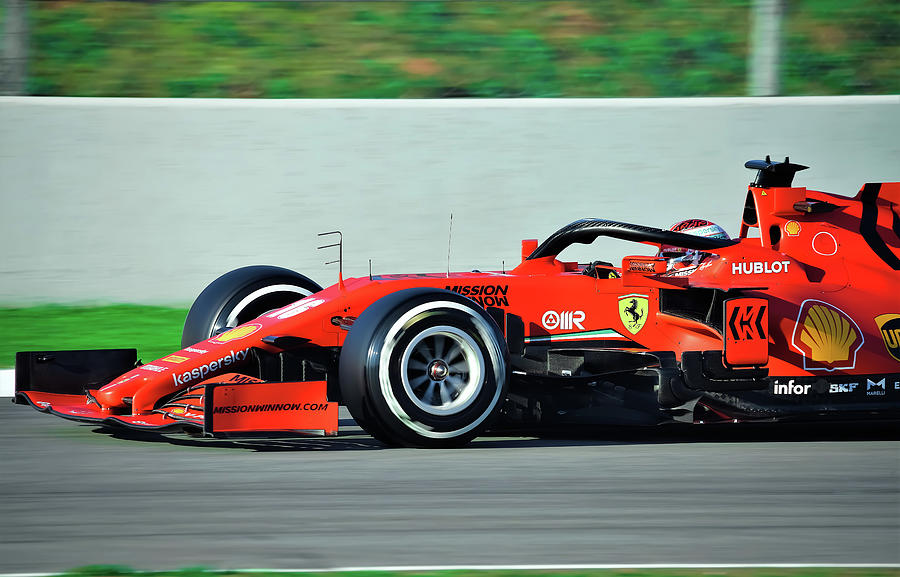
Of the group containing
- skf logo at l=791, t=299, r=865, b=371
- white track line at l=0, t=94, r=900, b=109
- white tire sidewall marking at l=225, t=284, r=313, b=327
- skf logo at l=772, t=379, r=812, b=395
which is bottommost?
skf logo at l=772, t=379, r=812, b=395

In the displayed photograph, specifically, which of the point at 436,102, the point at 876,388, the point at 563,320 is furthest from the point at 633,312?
the point at 436,102

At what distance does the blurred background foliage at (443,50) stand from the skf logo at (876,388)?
7035 mm

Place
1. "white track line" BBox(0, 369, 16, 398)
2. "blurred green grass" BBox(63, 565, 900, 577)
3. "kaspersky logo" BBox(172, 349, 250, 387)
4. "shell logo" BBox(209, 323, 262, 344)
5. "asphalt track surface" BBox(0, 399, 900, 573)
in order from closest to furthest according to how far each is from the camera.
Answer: "blurred green grass" BBox(63, 565, 900, 577) < "asphalt track surface" BBox(0, 399, 900, 573) < "kaspersky logo" BBox(172, 349, 250, 387) < "shell logo" BBox(209, 323, 262, 344) < "white track line" BBox(0, 369, 16, 398)

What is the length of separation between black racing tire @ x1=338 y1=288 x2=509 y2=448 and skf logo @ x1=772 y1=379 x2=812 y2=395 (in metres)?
1.56

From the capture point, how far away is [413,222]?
38.6 feet

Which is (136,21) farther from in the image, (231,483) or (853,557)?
(853,557)

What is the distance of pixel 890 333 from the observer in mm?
6926

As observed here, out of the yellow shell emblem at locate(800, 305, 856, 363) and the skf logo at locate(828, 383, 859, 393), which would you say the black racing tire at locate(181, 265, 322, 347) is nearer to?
the yellow shell emblem at locate(800, 305, 856, 363)

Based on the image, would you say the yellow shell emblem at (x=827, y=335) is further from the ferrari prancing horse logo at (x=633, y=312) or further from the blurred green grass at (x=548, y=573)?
the blurred green grass at (x=548, y=573)

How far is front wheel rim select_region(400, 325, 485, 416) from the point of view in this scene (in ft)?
20.5

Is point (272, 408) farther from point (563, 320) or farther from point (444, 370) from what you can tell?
point (563, 320)

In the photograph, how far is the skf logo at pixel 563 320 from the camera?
6738mm

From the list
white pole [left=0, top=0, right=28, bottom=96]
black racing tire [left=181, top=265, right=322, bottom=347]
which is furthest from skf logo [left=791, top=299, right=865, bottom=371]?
white pole [left=0, top=0, right=28, bottom=96]

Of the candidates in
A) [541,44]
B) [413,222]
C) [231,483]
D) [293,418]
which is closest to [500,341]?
[293,418]
